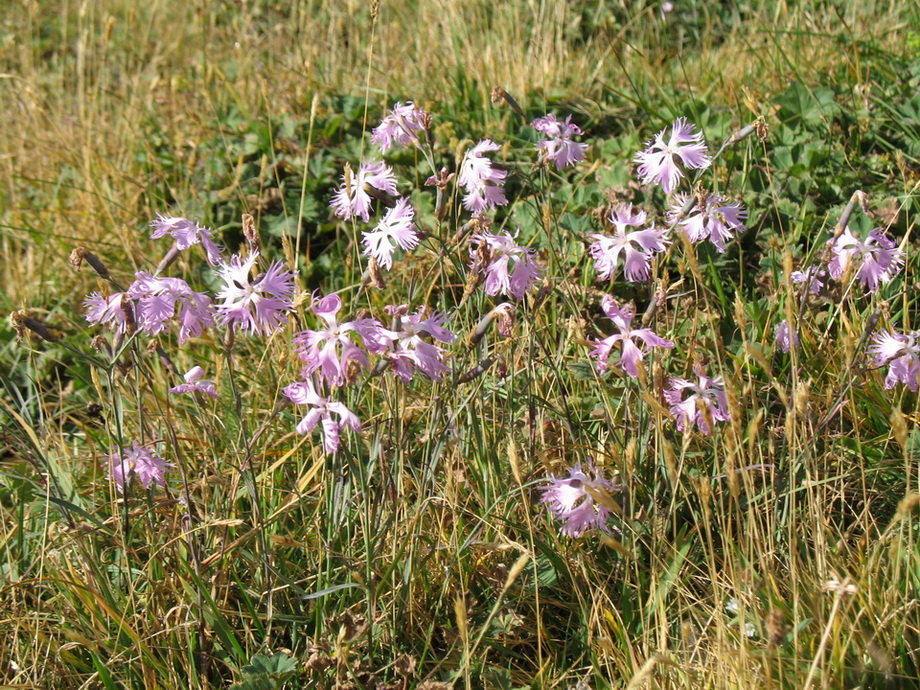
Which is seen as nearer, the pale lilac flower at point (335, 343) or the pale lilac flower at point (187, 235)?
the pale lilac flower at point (335, 343)

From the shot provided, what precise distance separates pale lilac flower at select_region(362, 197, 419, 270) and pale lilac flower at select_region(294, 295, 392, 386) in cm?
23

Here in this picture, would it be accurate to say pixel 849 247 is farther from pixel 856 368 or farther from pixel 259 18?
pixel 259 18

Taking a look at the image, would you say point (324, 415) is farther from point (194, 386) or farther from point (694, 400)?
point (694, 400)

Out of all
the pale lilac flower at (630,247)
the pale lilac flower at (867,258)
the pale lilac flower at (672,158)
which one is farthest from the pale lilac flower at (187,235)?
the pale lilac flower at (867,258)

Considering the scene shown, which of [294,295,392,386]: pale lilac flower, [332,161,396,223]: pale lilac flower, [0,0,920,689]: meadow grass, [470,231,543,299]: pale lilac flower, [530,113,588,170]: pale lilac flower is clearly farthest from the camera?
[530,113,588,170]: pale lilac flower

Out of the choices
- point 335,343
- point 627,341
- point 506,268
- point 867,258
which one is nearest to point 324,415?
point 335,343

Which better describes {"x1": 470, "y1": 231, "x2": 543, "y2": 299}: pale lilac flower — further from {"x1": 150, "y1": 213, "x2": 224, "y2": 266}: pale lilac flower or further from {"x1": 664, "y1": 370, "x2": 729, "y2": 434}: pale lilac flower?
{"x1": 150, "y1": 213, "x2": 224, "y2": 266}: pale lilac flower

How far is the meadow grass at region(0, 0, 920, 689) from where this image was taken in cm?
157

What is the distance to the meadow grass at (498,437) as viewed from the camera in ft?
5.14

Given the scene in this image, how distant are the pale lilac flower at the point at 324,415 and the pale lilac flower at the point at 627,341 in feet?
1.58

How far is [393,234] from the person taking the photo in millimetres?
1683

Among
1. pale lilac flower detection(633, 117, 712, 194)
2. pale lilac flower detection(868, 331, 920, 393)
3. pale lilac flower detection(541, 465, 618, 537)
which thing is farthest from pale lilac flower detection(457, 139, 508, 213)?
pale lilac flower detection(868, 331, 920, 393)

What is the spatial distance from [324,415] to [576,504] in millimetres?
500

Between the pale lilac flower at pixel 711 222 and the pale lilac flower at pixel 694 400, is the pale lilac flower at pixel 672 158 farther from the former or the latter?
the pale lilac flower at pixel 694 400
